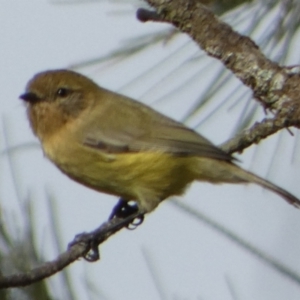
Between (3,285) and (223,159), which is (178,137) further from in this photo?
(3,285)

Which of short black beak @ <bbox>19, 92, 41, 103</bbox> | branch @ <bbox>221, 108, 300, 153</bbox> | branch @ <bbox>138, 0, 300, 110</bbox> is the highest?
branch @ <bbox>138, 0, 300, 110</bbox>

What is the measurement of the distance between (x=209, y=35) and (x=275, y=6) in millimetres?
352

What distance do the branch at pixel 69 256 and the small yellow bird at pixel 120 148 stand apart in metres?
0.14

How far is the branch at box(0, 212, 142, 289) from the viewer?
1744 millimetres

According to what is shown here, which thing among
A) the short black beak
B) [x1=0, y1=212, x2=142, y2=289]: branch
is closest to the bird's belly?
[x1=0, y1=212, x2=142, y2=289]: branch

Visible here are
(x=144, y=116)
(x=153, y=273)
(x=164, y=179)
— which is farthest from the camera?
(x=144, y=116)

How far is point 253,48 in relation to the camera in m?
1.88

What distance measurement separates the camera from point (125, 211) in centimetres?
296

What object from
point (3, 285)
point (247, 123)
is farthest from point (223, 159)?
point (3, 285)

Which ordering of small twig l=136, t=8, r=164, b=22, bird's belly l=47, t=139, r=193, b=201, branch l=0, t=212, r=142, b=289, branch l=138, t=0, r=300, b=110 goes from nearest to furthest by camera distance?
branch l=0, t=212, r=142, b=289
branch l=138, t=0, r=300, b=110
small twig l=136, t=8, r=164, b=22
bird's belly l=47, t=139, r=193, b=201

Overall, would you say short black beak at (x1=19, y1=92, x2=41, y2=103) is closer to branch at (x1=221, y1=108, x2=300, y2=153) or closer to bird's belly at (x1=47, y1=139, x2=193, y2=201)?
bird's belly at (x1=47, y1=139, x2=193, y2=201)

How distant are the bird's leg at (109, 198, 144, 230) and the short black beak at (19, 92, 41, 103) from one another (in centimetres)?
54

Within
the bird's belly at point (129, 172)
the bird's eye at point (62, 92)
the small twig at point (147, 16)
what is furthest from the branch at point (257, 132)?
the bird's eye at point (62, 92)

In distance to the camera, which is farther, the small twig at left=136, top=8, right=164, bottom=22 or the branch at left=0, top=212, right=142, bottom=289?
the small twig at left=136, top=8, right=164, bottom=22
